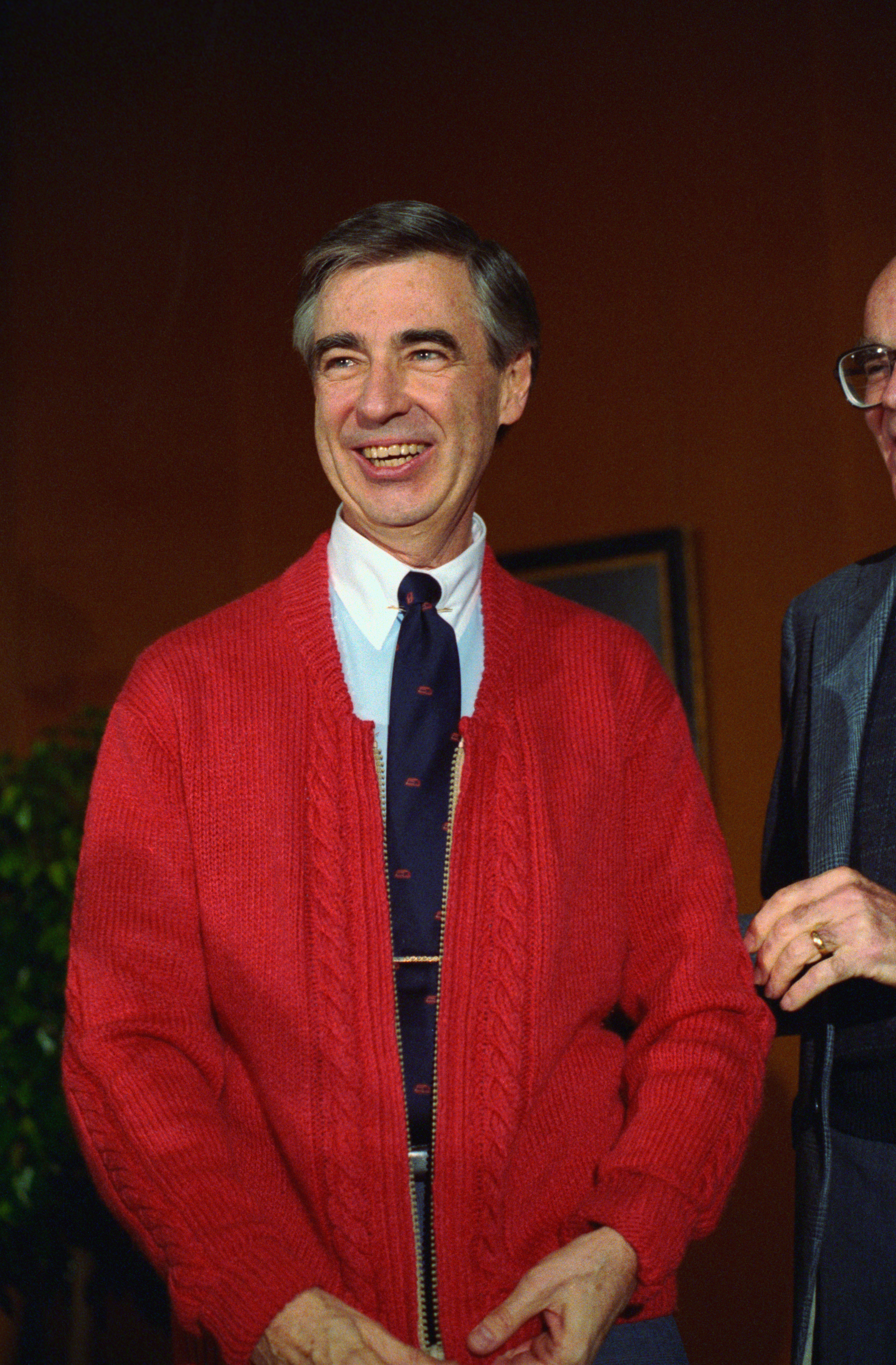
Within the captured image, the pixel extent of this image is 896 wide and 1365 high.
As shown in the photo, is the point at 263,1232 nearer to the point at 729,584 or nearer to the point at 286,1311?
the point at 286,1311

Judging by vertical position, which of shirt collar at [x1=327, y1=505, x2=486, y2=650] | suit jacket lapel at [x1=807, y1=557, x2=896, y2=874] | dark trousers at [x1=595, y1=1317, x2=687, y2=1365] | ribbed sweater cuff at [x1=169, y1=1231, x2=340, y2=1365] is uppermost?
shirt collar at [x1=327, y1=505, x2=486, y2=650]

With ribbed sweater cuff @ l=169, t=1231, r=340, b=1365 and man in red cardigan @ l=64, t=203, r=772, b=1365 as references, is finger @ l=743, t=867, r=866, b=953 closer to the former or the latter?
man in red cardigan @ l=64, t=203, r=772, b=1365

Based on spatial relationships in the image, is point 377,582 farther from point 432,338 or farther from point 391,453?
point 432,338

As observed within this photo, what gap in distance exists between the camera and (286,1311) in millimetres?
1380

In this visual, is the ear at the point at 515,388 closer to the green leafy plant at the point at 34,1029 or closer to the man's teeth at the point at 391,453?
the man's teeth at the point at 391,453

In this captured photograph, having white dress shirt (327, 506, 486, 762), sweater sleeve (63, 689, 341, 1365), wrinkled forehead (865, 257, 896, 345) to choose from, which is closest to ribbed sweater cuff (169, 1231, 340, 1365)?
sweater sleeve (63, 689, 341, 1365)

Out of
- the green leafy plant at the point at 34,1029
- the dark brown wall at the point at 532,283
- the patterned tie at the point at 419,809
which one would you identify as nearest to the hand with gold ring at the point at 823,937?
the patterned tie at the point at 419,809

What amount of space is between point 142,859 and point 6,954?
6.16 ft

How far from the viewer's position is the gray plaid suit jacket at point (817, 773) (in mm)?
1765

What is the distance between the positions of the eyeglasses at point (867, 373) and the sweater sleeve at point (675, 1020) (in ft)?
1.74

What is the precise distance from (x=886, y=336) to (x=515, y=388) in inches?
21.0

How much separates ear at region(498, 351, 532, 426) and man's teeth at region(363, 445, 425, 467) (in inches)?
6.8

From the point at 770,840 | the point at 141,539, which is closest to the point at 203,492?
the point at 141,539

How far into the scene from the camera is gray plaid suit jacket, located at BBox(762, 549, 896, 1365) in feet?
5.79
